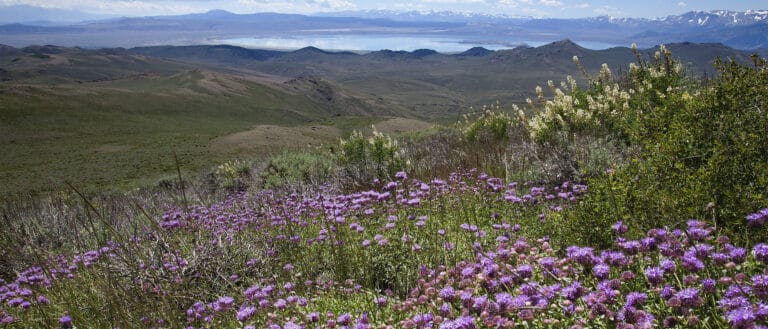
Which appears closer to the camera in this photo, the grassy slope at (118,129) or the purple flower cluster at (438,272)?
the purple flower cluster at (438,272)

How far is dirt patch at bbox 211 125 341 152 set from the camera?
210ft

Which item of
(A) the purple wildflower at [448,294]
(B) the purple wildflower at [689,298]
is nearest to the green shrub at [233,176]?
(A) the purple wildflower at [448,294]

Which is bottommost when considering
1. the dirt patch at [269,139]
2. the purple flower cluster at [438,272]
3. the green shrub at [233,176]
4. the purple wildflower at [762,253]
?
the dirt patch at [269,139]

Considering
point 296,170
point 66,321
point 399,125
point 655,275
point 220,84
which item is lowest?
point 399,125

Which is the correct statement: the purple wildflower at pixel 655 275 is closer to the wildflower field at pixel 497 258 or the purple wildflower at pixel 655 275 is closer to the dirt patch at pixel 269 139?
the wildflower field at pixel 497 258

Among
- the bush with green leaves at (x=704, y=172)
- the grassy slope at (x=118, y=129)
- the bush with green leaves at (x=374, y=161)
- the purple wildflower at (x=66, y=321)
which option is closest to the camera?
the bush with green leaves at (x=704, y=172)

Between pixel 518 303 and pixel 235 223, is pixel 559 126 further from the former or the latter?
pixel 518 303

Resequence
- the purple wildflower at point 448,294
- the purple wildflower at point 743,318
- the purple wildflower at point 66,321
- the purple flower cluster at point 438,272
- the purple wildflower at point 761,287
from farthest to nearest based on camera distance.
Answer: the purple wildflower at point 66,321
the purple wildflower at point 448,294
the purple flower cluster at point 438,272
the purple wildflower at point 761,287
the purple wildflower at point 743,318

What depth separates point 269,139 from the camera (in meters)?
69.9

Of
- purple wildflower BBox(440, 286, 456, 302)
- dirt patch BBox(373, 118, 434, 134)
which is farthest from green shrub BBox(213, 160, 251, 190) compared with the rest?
dirt patch BBox(373, 118, 434, 134)

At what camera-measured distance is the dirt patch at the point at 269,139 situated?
64062mm

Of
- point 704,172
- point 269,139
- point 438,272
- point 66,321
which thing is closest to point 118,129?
point 269,139

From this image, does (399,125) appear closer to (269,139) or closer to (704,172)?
(269,139)

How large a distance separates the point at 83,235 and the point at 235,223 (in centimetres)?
286
